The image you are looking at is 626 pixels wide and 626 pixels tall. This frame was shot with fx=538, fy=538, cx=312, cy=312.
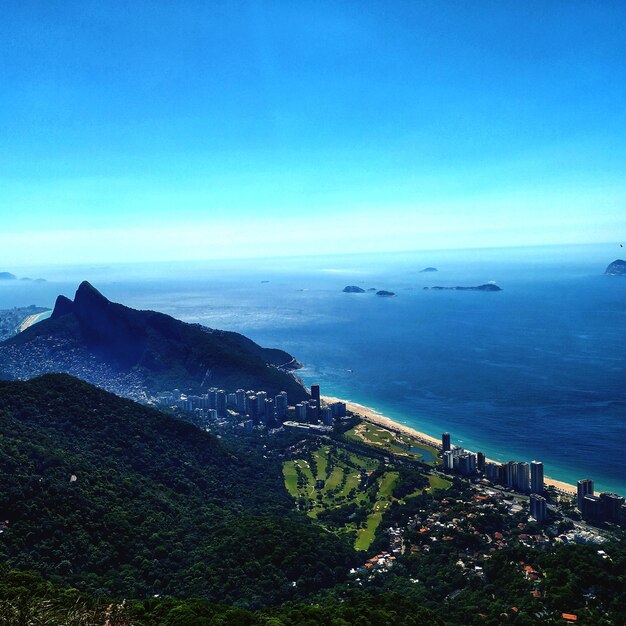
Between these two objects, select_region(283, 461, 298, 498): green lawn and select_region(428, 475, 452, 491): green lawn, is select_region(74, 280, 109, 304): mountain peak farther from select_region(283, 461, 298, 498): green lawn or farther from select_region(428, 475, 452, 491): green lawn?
select_region(428, 475, 452, 491): green lawn

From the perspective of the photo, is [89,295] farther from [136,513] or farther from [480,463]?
[480,463]

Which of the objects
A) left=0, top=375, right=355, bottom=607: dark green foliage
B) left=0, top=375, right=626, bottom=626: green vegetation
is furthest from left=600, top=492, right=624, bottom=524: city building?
left=0, top=375, right=355, bottom=607: dark green foliage

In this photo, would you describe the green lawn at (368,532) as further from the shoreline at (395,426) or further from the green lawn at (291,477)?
the shoreline at (395,426)

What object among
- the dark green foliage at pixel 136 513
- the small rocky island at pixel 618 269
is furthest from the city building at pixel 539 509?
the small rocky island at pixel 618 269

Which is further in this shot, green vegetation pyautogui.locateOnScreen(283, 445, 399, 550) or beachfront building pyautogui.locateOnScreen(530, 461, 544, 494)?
beachfront building pyautogui.locateOnScreen(530, 461, 544, 494)

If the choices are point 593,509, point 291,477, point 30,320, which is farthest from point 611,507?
point 30,320
